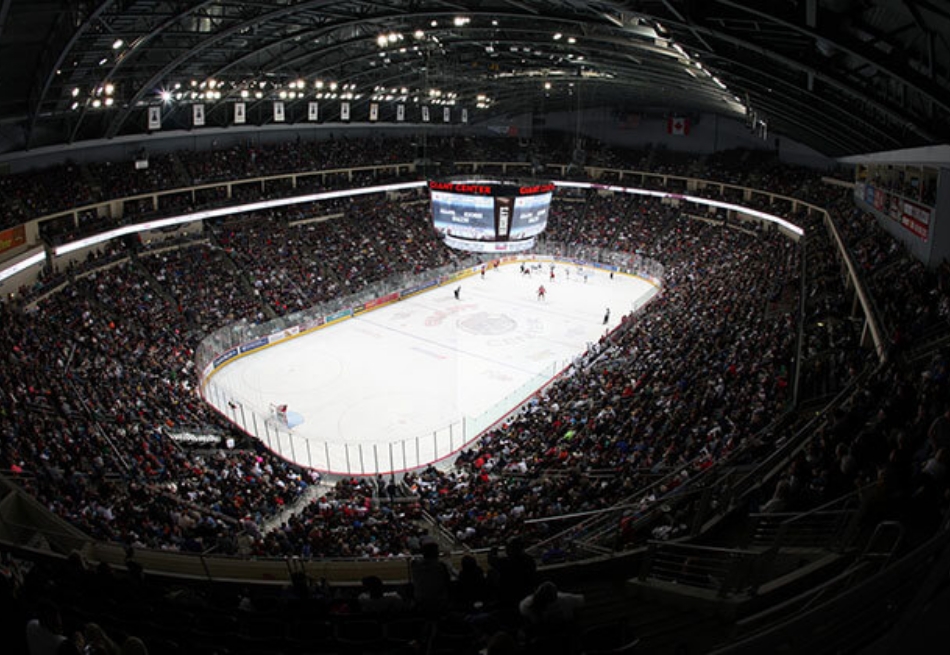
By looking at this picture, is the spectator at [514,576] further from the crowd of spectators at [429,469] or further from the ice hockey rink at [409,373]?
the ice hockey rink at [409,373]

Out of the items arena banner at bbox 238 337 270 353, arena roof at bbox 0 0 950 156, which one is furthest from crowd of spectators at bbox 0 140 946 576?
arena roof at bbox 0 0 950 156

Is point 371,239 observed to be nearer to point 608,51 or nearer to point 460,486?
point 608,51

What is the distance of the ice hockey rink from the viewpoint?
24.0 m

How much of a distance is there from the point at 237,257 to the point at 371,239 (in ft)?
37.3

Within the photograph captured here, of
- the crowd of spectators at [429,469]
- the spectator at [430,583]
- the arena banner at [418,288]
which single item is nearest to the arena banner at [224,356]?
the crowd of spectators at [429,469]

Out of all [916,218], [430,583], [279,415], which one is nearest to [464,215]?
[279,415]

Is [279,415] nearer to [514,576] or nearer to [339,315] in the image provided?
[339,315]

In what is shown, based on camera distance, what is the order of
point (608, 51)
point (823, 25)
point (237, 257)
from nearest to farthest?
point (823, 25) < point (608, 51) < point (237, 257)

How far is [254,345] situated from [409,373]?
8.40 metres

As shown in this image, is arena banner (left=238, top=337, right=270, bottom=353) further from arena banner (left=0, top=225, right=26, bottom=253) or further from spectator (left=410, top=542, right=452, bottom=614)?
spectator (left=410, top=542, right=452, bottom=614)

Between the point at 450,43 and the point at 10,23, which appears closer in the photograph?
the point at 10,23

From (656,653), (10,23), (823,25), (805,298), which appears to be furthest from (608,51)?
(656,653)

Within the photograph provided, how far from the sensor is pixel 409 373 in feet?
101

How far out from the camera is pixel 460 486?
17766 mm
